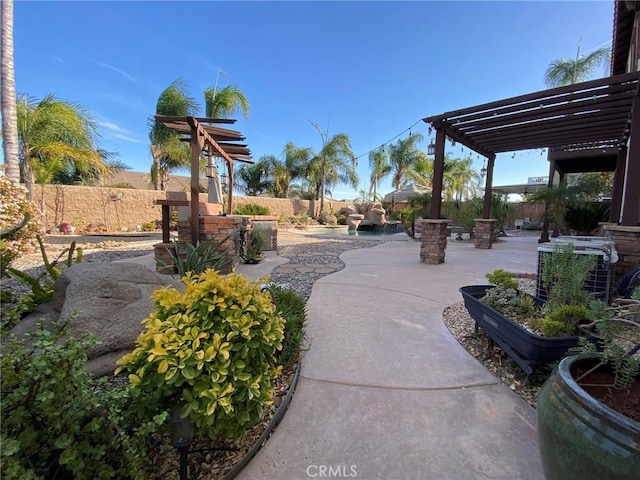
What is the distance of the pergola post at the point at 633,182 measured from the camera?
12.7ft

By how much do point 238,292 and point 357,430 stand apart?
1.02 meters

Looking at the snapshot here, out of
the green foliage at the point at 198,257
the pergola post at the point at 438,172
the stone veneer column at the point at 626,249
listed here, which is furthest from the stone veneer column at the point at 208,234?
the stone veneer column at the point at 626,249

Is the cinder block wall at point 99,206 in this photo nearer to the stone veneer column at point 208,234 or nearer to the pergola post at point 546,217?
the stone veneer column at point 208,234

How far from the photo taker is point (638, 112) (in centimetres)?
400

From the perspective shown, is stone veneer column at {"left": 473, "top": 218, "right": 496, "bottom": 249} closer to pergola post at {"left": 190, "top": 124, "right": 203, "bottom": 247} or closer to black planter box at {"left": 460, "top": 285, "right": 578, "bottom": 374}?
black planter box at {"left": 460, "top": 285, "right": 578, "bottom": 374}

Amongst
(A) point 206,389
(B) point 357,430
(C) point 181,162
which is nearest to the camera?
(A) point 206,389

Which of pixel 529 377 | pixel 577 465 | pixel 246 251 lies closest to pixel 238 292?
pixel 577 465

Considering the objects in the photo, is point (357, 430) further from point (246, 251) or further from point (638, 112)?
point (638, 112)

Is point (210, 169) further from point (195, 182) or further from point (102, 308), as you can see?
point (102, 308)

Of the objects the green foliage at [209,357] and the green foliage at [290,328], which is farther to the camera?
the green foliage at [290,328]

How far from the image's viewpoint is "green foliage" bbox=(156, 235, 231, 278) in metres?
3.97

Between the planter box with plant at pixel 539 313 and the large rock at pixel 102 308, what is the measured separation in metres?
2.55

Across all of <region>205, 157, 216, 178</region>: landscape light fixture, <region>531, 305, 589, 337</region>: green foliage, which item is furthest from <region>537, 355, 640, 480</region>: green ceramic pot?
<region>205, 157, 216, 178</region>: landscape light fixture
